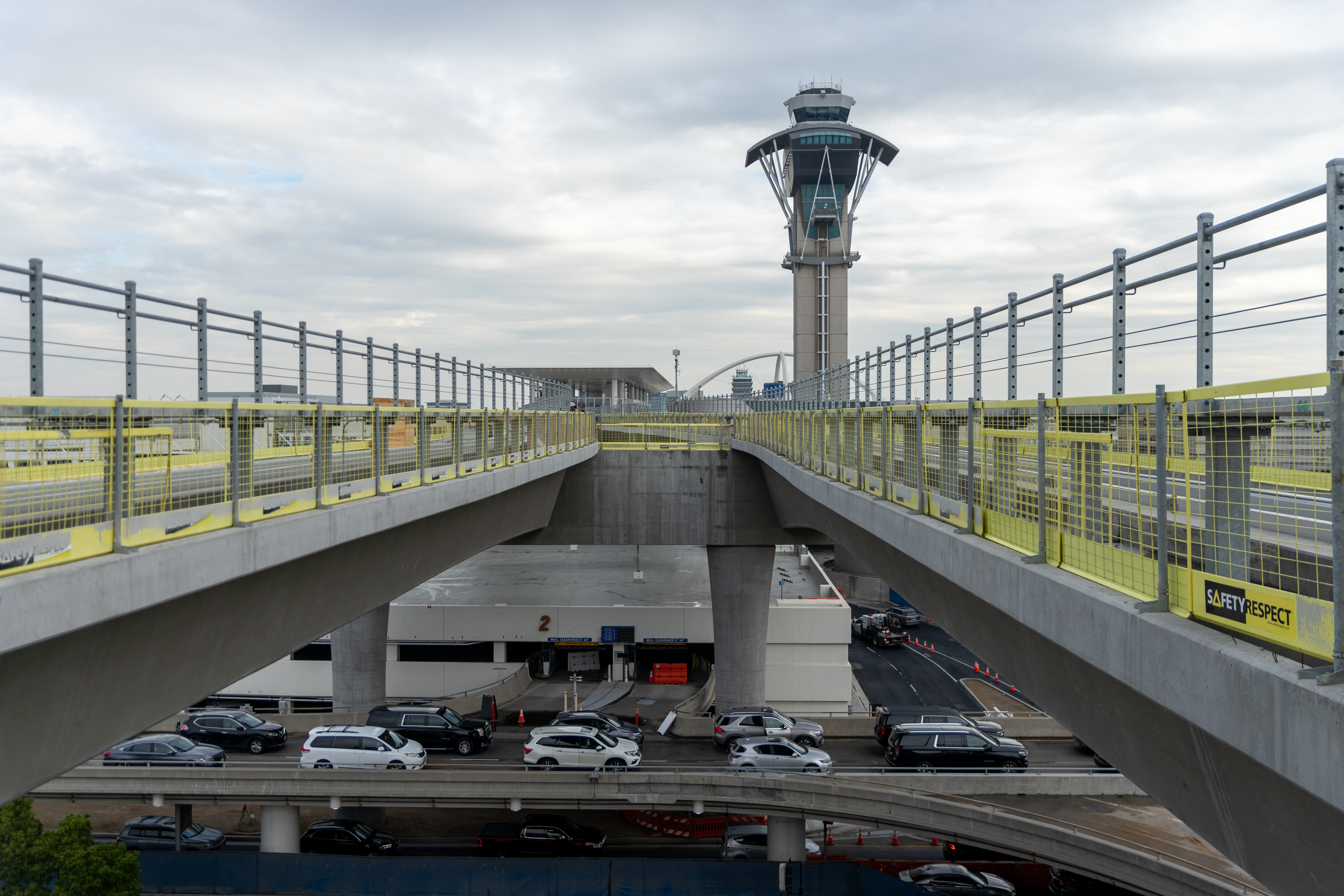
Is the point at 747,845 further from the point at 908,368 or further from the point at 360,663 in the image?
the point at 908,368

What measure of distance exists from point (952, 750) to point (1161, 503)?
22.1m

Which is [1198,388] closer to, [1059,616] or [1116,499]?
[1116,499]

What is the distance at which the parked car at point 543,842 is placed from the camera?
2428 cm

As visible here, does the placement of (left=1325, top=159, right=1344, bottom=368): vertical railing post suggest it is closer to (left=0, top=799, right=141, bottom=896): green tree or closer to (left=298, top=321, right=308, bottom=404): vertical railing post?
(left=298, top=321, right=308, bottom=404): vertical railing post

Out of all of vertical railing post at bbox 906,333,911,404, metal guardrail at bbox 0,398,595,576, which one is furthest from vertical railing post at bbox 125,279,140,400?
vertical railing post at bbox 906,333,911,404

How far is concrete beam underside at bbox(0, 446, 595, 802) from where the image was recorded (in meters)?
5.77

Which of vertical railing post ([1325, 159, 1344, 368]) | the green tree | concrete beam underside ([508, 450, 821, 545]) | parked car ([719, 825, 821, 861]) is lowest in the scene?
parked car ([719, 825, 821, 861])

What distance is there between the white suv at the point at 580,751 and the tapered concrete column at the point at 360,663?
8.81m

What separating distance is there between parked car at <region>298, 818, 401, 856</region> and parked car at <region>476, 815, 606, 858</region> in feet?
8.54

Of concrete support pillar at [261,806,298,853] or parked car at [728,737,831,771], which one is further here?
parked car at [728,737,831,771]

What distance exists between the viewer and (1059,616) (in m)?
5.54

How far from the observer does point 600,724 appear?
90.8 ft

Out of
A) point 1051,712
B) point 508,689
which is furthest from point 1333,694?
point 508,689

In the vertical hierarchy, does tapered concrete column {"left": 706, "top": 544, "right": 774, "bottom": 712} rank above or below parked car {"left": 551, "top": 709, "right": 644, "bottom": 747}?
above
